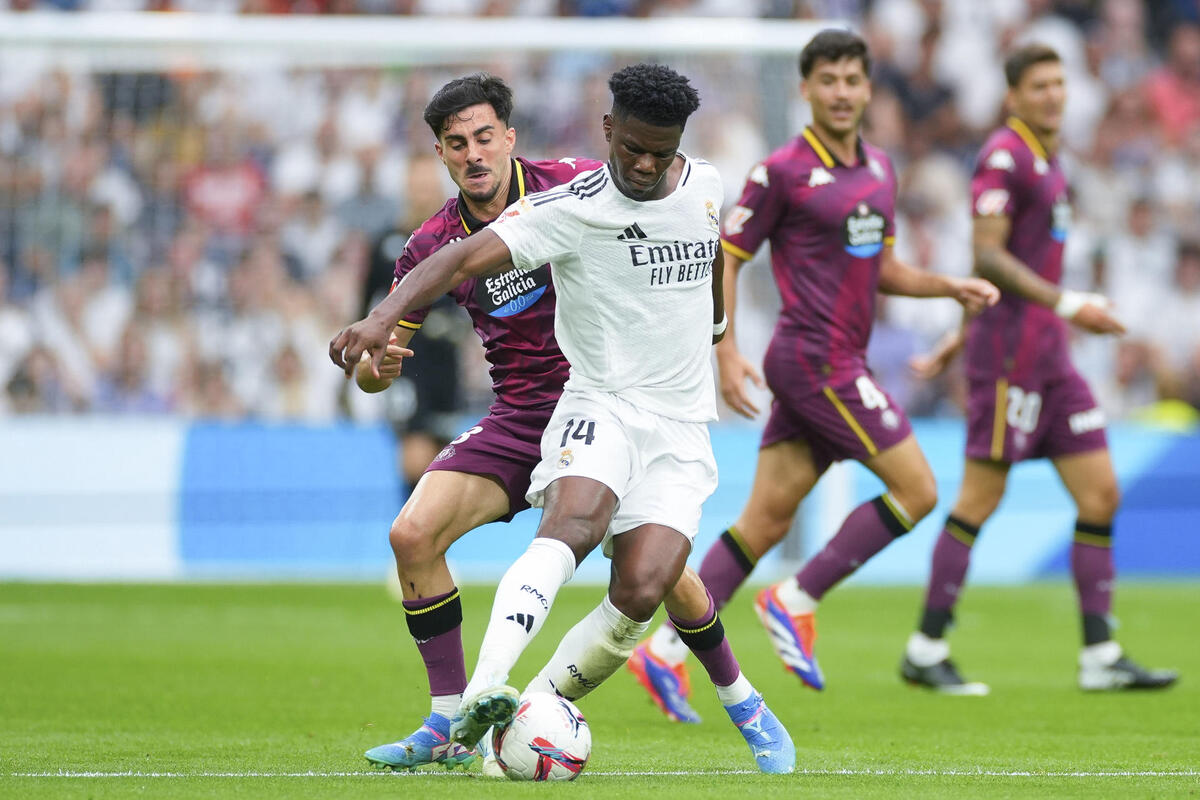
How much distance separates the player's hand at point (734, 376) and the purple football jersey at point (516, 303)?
1.41m

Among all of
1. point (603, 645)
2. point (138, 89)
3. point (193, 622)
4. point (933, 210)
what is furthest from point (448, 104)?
point (933, 210)

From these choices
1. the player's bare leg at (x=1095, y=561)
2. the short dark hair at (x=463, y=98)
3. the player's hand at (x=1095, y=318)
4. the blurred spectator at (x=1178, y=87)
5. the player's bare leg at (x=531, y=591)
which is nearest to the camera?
the player's bare leg at (x=531, y=591)

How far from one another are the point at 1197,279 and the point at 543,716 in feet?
42.8

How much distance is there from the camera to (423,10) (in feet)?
57.9

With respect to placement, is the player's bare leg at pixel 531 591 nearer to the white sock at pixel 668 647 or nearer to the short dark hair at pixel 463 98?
the short dark hair at pixel 463 98

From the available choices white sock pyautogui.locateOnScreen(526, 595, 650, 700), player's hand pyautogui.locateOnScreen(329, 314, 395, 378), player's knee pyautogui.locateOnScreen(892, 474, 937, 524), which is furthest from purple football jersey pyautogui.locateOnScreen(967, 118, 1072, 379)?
player's hand pyautogui.locateOnScreen(329, 314, 395, 378)

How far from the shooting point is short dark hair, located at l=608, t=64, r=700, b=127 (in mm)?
5082

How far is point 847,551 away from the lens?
25.1ft

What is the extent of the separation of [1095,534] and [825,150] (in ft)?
7.55

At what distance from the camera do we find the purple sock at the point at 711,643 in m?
5.56

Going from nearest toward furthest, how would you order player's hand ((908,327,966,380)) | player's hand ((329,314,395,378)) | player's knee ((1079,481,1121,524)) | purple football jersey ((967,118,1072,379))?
player's hand ((329,314,395,378)), player's knee ((1079,481,1121,524)), purple football jersey ((967,118,1072,379)), player's hand ((908,327,966,380))

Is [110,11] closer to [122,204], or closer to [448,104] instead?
[122,204]

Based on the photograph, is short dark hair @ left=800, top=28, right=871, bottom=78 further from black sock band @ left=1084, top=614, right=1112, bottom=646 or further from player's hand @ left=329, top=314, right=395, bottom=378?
player's hand @ left=329, top=314, right=395, bottom=378

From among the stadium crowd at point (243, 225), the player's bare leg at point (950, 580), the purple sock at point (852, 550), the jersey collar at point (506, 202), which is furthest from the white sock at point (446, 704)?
the stadium crowd at point (243, 225)
